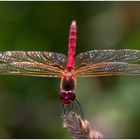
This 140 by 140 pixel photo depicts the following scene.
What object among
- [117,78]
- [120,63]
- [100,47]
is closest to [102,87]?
[117,78]

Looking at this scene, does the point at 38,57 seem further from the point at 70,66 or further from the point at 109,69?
the point at 109,69

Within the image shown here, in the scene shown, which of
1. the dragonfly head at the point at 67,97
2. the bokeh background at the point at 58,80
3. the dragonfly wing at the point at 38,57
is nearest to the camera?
the dragonfly head at the point at 67,97

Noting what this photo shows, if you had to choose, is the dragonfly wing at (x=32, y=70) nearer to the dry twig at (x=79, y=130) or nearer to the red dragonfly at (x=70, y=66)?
the red dragonfly at (x=70, y=66)

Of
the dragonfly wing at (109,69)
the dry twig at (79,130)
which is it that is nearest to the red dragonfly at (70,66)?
the dragonfly wing at (109,69)

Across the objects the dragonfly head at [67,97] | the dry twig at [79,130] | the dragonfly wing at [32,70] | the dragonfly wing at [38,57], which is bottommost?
the dry twig at [79,130]

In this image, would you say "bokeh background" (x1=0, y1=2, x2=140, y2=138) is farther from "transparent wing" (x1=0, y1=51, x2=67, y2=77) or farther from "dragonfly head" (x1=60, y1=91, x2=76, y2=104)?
"dragonfly head" (x1=60, y1=91, x2=76, y2=104)

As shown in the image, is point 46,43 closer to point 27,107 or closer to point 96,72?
point 27,107
